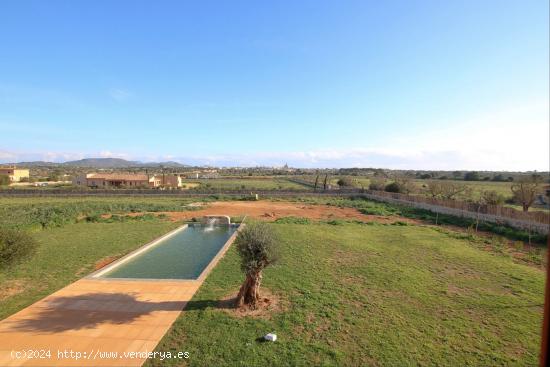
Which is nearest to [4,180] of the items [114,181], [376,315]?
[114,181]

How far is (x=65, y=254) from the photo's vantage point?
11.0m

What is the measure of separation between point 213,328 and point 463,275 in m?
8.55

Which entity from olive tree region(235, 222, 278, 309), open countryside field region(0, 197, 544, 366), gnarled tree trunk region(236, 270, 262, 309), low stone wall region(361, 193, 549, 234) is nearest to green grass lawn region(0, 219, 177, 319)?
open countryside field region(0, 197, 544, 366)

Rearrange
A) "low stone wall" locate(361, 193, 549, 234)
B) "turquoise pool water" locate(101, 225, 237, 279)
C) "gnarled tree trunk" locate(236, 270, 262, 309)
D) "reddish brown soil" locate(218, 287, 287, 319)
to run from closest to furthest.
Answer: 1. "reddish brown soil" locate(218, 287, 287, 319)
2. "gnarled tree trunk" locate(236, 270, 262, 309)
3. "turquoise pool water" locate(101, 225, 237, 279)
4. "low stone wall" locate(361, 193, 549, 234)

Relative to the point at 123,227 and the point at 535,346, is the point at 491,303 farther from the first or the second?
the point at 123,227

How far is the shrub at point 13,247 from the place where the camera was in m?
7.25

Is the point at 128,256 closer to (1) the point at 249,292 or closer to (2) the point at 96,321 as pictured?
(2) the point at 96,321

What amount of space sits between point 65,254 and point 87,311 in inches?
239

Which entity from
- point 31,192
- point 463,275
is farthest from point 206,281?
point 31,192

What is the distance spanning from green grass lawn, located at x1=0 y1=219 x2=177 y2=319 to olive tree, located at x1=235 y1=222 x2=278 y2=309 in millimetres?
5471

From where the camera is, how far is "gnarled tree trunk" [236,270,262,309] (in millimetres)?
6770

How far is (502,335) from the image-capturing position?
580cm

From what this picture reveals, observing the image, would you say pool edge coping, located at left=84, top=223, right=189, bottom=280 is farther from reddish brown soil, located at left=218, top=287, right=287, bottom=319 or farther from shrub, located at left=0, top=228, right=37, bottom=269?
reddish brown soil, located at left=218, top=287, right=287, bottom=319

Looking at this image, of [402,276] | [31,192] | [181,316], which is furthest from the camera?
[31,192]
